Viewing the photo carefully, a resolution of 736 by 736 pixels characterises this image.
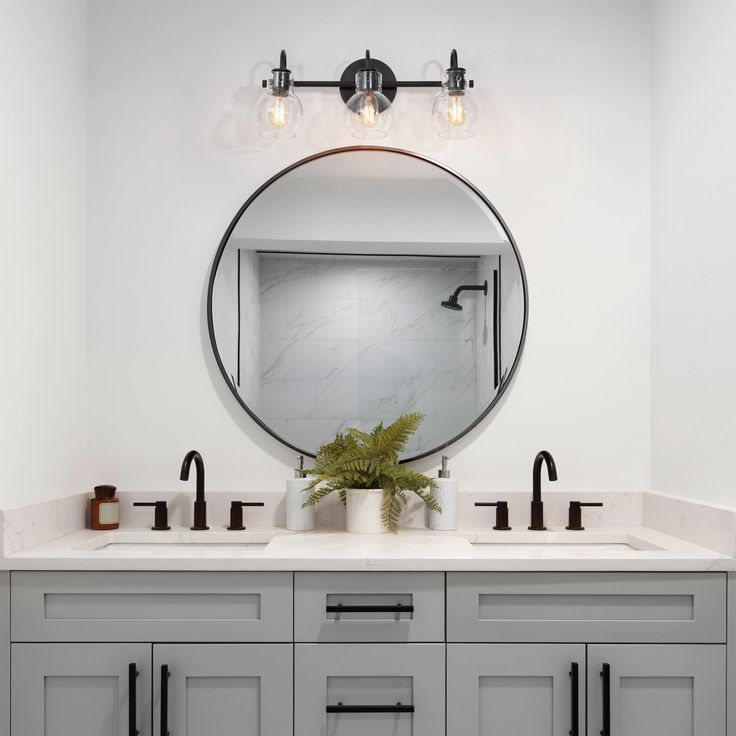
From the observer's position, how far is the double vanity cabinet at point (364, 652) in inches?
67.4

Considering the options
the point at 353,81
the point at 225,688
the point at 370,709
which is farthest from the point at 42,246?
the point at 370,709

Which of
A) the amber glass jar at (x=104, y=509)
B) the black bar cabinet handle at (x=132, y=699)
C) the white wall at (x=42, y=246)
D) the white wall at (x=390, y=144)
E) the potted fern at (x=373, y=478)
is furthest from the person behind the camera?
the white wall at (x=390, y=144)

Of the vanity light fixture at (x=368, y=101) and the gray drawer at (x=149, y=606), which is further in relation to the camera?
the vanity light fixture at (x=368, y=101)

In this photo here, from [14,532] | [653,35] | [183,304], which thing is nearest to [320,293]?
[183,304]

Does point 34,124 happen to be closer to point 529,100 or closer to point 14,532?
point 14,532

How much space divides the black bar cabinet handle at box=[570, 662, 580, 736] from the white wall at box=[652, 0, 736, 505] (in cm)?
55

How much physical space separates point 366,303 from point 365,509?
60cm

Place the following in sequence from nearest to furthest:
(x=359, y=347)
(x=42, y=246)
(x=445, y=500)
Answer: (x=42, y=246), (x=445, y=500), (x=359, y=347)

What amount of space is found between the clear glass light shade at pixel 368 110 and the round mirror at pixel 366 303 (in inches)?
2.3

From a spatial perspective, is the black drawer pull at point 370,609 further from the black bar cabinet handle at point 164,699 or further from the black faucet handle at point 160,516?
the black faucet handle at point 160,516

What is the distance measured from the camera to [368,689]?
1.72 m

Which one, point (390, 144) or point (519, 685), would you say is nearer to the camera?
point (519, 685)

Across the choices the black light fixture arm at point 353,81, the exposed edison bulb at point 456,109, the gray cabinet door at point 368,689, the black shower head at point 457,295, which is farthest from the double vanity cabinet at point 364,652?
the black light fixture arm at point 353,81

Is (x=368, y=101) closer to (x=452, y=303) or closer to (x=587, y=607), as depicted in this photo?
(x=452, y=303)
